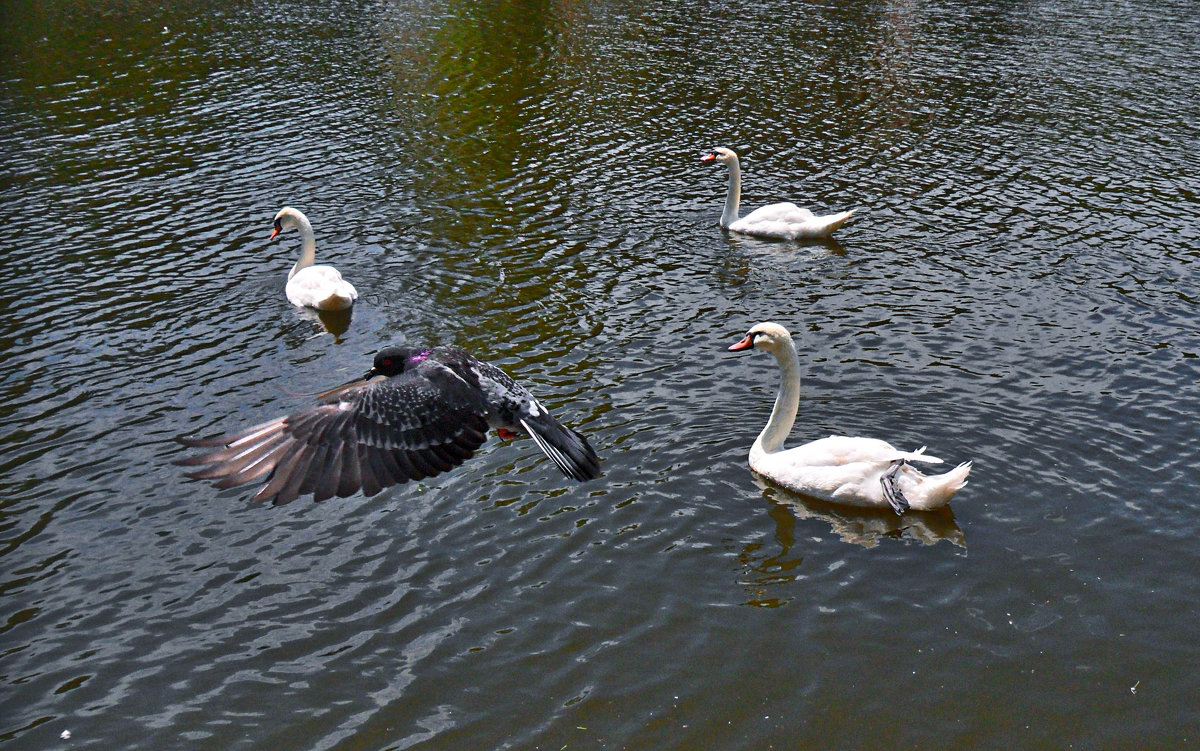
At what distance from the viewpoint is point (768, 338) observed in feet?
38.3

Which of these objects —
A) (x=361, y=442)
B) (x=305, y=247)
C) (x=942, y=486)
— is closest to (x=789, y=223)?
(x=305, y=247)

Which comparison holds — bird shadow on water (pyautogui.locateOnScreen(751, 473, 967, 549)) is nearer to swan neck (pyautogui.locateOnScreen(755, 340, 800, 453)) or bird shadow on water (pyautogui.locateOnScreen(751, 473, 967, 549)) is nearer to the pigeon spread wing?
swan neck (pyautogui.locateOnScreen(755, 340, 800, 453))

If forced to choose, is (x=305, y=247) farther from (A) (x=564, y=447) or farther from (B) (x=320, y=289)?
(A) (x=564, y=447)

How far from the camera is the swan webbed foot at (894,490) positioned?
1017cm

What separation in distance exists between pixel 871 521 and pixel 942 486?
81 cm

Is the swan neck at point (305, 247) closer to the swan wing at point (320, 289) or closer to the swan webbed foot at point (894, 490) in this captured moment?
the swan wing at point (320, 289)

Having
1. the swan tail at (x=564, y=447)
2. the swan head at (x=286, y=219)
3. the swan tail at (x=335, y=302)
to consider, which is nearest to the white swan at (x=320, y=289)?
the swan tail at (x=335, y=302)

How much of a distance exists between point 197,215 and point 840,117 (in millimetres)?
15348

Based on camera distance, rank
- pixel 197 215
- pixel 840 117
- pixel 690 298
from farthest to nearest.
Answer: pixel 840 117
pixel 197 215
pixel 690 298

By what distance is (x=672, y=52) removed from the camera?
3291 centimetres

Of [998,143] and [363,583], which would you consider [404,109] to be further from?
[363,583]

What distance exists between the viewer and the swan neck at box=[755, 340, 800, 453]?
1127 centimetres

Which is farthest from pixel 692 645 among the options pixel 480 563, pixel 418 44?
pixel 418 44

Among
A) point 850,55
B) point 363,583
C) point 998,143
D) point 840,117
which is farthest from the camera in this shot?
point 850,55
